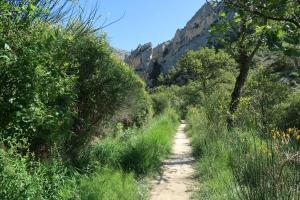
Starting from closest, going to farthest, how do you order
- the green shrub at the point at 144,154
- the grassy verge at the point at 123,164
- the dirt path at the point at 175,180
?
1. the grassy verge at the point at 123,164
2. the dirt path at the point at 175,180
3. the green shrub at the point at 144,154

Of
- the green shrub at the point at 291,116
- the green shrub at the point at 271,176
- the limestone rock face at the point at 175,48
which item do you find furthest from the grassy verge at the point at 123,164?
the limestone rock face at the point at 175,48

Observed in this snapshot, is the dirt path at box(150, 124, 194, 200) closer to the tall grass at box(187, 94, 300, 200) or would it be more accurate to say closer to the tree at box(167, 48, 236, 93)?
the tall grass at box(187, 94, 300, 200)

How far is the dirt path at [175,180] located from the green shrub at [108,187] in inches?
27.8

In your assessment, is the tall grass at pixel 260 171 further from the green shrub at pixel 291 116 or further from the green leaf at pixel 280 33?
the green shrub at pixel 291 116

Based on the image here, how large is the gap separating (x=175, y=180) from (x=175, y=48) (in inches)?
5015

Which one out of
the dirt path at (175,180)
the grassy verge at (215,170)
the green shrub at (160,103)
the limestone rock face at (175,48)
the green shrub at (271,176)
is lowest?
the dirt path at (175,180)

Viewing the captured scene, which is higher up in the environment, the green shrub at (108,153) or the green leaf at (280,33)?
the green leaf at (280,33)

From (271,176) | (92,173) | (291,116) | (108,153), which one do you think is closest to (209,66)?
(291,116)

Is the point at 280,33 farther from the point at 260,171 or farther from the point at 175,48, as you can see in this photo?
the point at 175,48

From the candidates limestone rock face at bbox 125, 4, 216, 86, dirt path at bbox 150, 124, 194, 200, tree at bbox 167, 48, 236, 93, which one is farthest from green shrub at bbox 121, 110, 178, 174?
limestone rock face at bbox 125, 4, 216, 86

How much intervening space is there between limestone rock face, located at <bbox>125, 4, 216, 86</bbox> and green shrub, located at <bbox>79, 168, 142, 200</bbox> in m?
109

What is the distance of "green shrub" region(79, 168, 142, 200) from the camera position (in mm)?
6891

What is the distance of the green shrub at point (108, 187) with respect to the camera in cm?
689

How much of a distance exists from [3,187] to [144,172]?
496 cm
